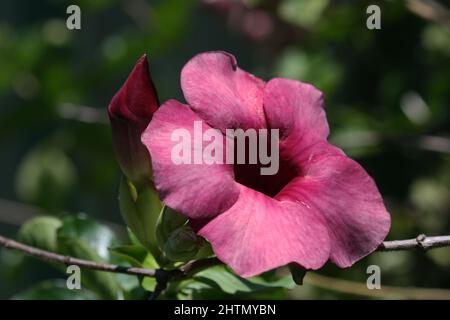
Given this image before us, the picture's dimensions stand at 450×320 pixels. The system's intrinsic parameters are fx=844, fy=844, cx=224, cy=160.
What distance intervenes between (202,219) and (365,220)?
0.46 ft

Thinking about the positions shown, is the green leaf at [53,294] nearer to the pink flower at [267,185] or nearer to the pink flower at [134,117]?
the pink flower at [134,117]

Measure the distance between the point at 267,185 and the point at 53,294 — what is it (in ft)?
1.30

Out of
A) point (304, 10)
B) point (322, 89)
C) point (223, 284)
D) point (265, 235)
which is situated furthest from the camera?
point (322, 89)

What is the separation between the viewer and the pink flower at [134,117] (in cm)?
79

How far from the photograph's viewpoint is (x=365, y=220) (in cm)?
72

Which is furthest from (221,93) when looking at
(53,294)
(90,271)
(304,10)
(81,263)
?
(304,10)

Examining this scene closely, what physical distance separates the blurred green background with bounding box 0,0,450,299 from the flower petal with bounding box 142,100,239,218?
88 centimetres

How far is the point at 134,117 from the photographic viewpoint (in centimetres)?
81

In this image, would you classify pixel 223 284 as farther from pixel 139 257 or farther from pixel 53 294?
pixel 53 294

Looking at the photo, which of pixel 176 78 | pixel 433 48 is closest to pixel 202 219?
pixel 433 48

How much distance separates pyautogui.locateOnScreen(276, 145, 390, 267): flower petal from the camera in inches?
28.3

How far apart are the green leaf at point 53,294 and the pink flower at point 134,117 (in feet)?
0.78

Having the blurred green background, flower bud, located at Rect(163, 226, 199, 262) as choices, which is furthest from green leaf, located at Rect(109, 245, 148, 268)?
the blurred green background
